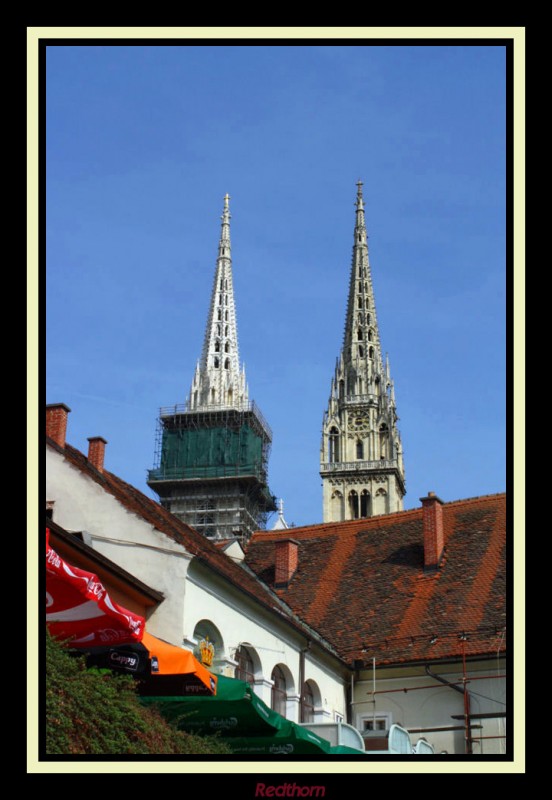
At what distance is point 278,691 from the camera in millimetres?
26031

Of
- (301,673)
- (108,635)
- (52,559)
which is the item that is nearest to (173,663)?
(108,635)

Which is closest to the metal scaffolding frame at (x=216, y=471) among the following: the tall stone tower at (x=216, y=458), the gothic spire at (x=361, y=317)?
the tall stone tower at (x=216, y=458)

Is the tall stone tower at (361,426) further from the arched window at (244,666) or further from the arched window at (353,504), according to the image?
the arched window at (244,666)

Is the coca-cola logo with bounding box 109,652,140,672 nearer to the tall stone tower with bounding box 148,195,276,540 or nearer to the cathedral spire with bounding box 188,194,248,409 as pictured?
the tall stone tower with bounding box 148,195,276,540

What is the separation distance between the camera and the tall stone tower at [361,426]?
116 meters

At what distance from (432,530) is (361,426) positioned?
9020cm

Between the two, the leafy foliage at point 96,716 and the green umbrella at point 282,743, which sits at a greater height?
the leafy foliage at point 96,716

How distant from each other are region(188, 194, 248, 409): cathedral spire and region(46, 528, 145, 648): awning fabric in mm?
100564

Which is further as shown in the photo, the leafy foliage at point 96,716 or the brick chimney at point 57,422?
the brick chimney at point 57,422

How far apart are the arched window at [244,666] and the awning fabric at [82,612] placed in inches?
261

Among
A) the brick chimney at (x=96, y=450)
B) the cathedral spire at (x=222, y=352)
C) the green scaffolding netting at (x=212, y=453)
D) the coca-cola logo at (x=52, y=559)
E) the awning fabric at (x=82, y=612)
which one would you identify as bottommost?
the awning fabric at (x=82, y=612)
